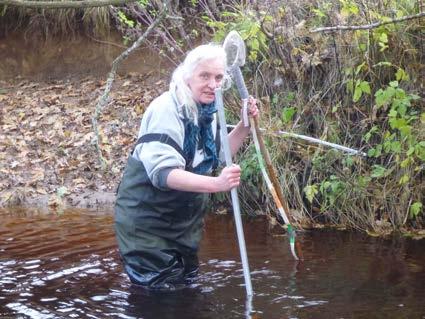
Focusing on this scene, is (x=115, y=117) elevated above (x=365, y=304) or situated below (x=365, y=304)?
above

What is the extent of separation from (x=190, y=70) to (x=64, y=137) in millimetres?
6252

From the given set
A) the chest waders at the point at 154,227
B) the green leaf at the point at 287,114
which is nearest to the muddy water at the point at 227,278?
the chest waders at the point at 154,227

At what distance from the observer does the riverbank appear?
912 cm

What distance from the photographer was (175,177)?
4703 millimetres

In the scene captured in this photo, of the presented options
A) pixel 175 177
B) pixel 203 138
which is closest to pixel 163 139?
pixel 175 177

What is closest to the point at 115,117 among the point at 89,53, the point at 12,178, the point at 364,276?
the point at 12,178

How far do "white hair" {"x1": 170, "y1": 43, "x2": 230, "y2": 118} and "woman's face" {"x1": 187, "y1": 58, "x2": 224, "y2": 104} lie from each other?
25 mm

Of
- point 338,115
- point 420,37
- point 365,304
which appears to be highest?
point 420,37

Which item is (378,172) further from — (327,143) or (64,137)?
(64,137)

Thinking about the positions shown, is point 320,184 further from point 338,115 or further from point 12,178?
point 12,178

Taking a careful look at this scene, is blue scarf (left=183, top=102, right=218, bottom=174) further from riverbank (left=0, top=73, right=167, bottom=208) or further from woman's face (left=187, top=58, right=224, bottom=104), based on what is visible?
riverbank (left=0, top=73, right=167, bottom=208)

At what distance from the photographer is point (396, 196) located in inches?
268

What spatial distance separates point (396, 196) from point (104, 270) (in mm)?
2690

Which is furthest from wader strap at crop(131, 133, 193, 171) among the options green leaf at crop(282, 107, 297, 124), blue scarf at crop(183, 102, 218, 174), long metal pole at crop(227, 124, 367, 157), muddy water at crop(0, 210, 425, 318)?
green leaf at crop(282, 107, 297, 124)
